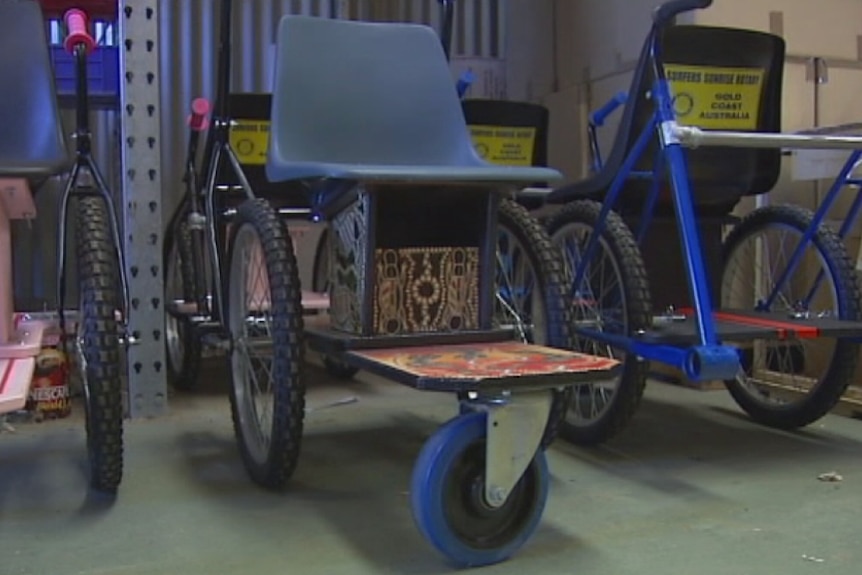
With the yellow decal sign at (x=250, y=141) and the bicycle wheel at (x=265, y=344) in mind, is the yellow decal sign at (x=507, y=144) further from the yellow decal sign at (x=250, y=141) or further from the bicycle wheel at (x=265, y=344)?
the bicycle wheel at (x=265, y=344)

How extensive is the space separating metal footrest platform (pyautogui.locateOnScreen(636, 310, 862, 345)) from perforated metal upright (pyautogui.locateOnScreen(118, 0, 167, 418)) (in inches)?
49.1

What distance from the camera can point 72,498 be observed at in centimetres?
165

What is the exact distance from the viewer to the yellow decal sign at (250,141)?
2838mm

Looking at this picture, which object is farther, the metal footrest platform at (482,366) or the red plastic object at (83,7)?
the red plastic object at (83,7)

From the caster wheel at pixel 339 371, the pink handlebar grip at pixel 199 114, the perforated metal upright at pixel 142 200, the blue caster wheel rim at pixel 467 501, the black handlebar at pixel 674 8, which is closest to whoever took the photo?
the blue caster wheel rim at pixel 467 501

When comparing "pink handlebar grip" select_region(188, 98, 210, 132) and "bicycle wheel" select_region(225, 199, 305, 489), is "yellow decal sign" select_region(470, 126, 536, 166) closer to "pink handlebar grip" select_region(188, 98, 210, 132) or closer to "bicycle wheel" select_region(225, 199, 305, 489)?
"pink handlebar grip" select_region(188, 98, 210, 132)

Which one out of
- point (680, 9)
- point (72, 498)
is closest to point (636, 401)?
point (680, 9)

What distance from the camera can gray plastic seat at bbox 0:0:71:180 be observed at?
185cm

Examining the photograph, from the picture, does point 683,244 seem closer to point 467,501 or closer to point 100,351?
point 467,501

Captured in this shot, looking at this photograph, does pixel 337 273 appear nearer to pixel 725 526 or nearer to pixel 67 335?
pixel 67 335

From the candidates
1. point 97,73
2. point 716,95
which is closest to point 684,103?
point 716,95

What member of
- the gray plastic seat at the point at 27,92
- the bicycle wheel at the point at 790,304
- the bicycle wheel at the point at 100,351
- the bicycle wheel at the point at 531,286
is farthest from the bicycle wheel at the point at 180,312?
the bicycle wheel at the point at 790,304

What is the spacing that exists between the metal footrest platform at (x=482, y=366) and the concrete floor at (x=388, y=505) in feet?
0.88

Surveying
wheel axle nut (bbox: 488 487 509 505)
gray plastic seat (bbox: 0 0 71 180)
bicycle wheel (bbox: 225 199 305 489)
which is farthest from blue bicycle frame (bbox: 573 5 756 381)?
gray plastic seat (bbox: 0 0 71 180)
